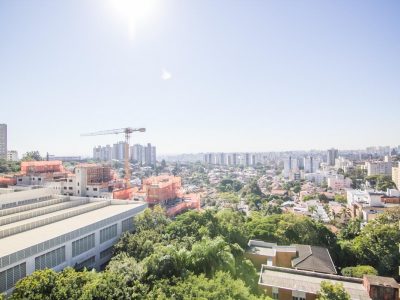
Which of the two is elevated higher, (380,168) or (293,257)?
(380,168)

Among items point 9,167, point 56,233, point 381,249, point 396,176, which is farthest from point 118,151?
point 381,249

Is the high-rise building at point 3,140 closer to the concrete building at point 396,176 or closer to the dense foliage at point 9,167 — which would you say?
the dense foliage at point 9,167

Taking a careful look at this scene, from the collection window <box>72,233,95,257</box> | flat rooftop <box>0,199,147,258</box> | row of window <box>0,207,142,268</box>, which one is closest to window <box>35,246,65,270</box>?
row of window <box>0,207,142,268</box>

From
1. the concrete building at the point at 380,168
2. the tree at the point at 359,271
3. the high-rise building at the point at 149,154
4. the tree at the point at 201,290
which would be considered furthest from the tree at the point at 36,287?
the high-rise building at the point at 149,154

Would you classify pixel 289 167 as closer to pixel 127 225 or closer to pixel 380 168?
pixel 380 168

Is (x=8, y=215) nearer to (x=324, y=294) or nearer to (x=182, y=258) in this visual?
(x=182, y=258)

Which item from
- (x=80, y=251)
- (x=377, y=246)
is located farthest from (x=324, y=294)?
(x=80, y=251)
